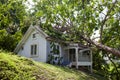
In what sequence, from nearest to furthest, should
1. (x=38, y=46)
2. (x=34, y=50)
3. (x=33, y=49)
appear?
(x=38, y=46) → (x=34, y=50) → (x=33, y=49)

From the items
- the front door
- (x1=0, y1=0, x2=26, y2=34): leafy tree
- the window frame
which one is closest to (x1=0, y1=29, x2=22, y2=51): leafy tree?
(x1=0, y1=0, x2=26, y2=34): leafy tree

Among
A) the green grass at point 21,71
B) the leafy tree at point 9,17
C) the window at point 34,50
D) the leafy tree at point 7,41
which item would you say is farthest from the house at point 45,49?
the green grass at point 21,71

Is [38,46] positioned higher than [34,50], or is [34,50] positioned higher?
[38,46]

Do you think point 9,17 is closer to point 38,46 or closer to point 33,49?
point 33,49

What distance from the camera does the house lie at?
2834cm

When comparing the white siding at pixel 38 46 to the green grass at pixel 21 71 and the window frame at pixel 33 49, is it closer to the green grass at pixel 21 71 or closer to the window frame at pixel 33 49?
the window frame at pixel 33 49

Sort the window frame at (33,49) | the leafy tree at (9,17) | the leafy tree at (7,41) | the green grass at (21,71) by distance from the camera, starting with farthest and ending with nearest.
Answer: the leafy tree at (9,17) → the leafy tree at (7,41) → the window frame at (33,49) → the green grass at (21,71)

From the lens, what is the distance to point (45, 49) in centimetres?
2817

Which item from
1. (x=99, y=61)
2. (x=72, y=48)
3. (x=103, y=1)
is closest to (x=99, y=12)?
(x=103, y=1)

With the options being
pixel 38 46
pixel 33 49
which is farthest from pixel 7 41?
pixel 38 46

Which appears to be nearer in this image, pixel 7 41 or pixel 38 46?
pixel 38 46

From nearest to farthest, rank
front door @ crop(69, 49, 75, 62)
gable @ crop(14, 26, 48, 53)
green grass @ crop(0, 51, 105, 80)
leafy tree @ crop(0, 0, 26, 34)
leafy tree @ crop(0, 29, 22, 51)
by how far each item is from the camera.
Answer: green grass @ crop(0, 51, 105, 80) → gable @ crop(14, 26, 48, 53) → leafy tree @ crop(0, 29, 22, 51) → front door @ crop(69, 49, 75, 62) → leafy tree @ crop(0, 0, 26, 34)

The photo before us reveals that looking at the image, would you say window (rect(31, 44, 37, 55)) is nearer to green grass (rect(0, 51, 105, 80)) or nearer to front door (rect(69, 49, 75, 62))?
front door (rect(69, 49, 75, 62))

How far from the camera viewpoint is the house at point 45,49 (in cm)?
2834
